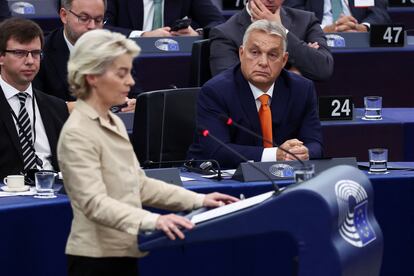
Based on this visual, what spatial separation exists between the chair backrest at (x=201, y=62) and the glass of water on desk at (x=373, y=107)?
2.77ft

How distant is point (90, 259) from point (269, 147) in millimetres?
1894

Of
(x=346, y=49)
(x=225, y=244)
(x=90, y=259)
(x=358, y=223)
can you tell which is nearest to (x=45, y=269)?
(x=225, y=244)

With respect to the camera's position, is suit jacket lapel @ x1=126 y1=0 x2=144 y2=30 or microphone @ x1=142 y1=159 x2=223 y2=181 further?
suit jacket lapel @ x1=126 y1=0 x2=144 y2=30

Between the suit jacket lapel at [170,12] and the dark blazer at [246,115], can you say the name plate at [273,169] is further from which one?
the suit jacket lapel at [170,12]

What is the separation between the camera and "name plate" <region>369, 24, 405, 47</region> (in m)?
7.25

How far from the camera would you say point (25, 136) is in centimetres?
480

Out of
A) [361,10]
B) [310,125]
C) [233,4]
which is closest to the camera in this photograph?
[310,125]

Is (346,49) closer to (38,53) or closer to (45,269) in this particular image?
(38,53)

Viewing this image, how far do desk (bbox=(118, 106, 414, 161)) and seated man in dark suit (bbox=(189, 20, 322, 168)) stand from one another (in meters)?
Answer: 0.92

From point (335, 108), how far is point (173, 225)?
3011 millimetres

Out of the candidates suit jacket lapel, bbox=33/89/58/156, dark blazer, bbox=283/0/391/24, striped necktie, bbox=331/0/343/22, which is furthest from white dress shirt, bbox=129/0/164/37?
suit jacket lapel, bbox=33/89/58/156

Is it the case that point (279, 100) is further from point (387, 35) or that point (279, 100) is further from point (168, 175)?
point (387, 35)

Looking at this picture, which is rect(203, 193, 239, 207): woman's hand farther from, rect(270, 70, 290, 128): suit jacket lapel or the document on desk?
rect(270, 70, 290, 128): suit jacket lapel

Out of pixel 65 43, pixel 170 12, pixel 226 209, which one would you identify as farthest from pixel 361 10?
pixel 226 209
